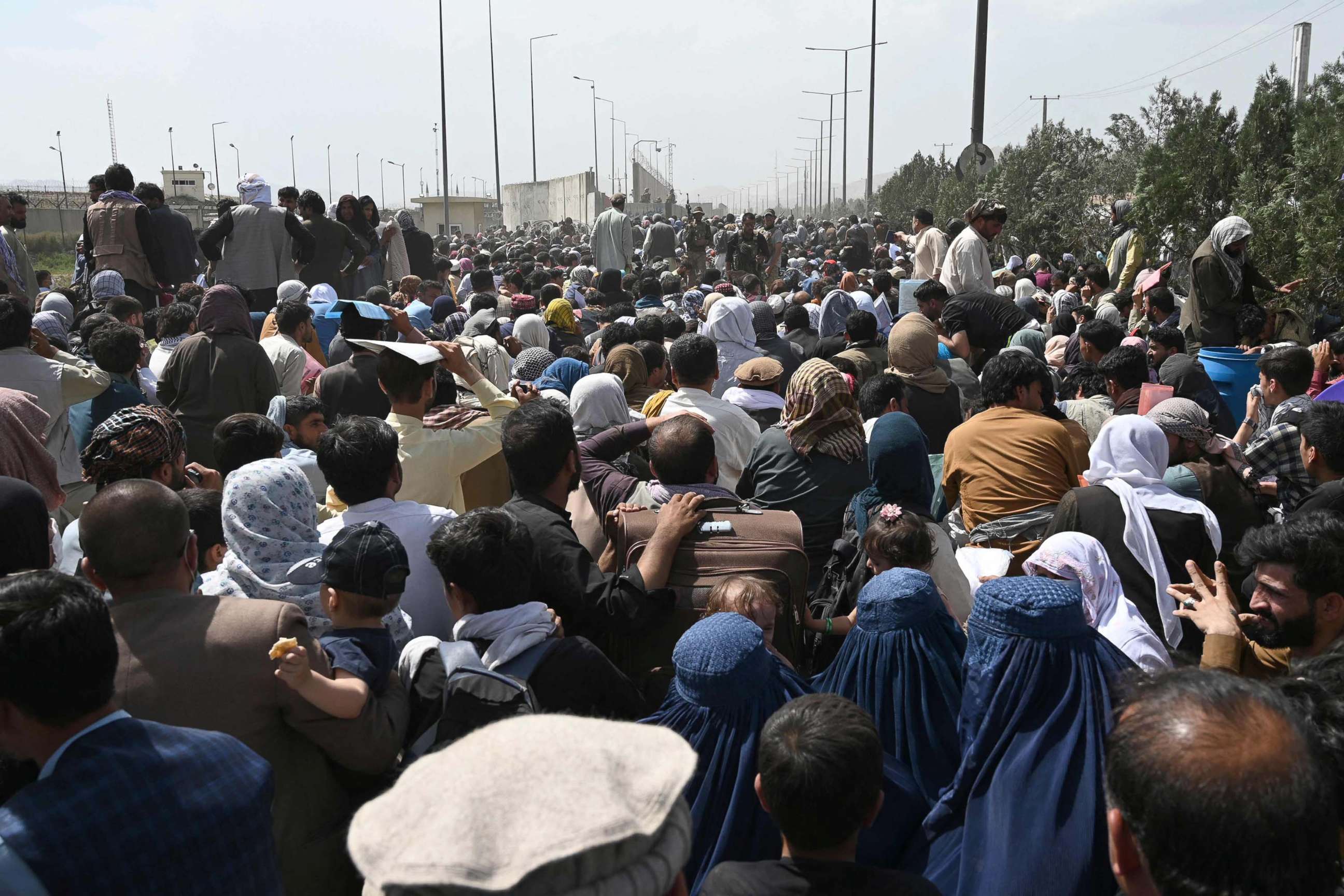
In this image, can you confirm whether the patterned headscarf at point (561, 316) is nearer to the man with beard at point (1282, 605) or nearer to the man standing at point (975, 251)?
the man standing at point (975, 251)

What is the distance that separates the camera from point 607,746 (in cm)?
133

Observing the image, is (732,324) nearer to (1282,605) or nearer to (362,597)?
(1282,605)

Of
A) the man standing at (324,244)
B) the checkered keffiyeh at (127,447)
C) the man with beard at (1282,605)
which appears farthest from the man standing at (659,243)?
the man with beard at (1282,605)

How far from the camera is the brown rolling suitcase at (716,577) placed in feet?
11.6

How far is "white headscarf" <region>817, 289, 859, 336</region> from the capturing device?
35.5 feet

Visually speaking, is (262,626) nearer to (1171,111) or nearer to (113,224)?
(113,224)

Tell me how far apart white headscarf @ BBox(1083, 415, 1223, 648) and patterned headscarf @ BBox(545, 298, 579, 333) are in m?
5.94

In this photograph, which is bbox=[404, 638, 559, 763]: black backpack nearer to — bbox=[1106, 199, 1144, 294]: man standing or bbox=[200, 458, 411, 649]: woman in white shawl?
bbox=[200, 458, 411, 649]: woman in white shawl

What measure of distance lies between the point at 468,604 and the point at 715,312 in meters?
5.27

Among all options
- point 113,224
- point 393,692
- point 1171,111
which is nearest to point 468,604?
A: point 393,692

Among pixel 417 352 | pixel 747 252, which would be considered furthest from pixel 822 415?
pixel 747 252

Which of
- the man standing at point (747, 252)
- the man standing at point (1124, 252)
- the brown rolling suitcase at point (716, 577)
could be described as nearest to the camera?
the brown rolling suitcase at point (716, 577)

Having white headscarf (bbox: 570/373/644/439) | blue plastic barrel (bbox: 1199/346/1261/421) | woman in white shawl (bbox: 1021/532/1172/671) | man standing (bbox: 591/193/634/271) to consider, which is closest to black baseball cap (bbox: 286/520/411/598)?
woman in white shawl (bbox: 1021/532/1172/671)

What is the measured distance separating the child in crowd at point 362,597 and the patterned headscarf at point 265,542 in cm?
28
